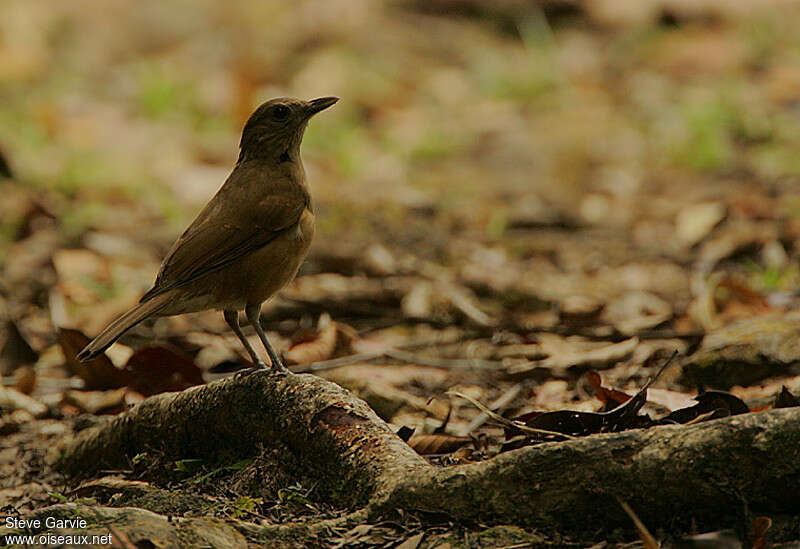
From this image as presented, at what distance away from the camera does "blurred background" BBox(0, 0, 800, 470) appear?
17.2 feet

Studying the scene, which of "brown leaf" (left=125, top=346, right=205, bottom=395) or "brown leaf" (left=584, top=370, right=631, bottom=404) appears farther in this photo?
"brown leaf" (left=125, top=346, right=205, bottom=395)

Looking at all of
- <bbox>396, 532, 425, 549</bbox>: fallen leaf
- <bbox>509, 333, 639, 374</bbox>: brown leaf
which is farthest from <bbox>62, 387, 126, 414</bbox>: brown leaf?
<bbox>396, 532, 425, 549</bbox>: fallen leaf

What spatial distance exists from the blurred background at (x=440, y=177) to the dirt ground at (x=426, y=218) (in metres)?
0.03

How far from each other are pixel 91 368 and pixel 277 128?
4.61 feet

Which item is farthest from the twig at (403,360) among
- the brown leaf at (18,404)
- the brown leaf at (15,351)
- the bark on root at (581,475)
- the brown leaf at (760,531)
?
the brown leaf at (760,531)

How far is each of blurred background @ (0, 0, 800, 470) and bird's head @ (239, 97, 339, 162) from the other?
89 centimetres

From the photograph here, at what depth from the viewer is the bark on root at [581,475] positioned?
2.46 m

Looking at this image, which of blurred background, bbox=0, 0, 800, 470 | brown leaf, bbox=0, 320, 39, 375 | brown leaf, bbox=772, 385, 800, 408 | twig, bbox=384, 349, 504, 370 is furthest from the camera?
blurred background, bbox=0, 0, 800, 470

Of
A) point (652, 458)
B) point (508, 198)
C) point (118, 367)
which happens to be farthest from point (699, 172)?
point (652, 458)

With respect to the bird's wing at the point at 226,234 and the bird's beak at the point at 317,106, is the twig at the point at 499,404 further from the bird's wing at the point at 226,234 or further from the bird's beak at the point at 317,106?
the bird's beak at the point at 317,106

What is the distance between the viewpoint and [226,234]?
429cm

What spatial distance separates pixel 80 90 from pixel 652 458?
31.7 ft

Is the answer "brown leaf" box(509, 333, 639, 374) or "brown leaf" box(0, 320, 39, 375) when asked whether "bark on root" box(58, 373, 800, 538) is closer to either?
"brown leaf" box(509, 333, 639, 374)

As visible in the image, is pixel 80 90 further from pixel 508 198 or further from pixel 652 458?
pixel 652 458
